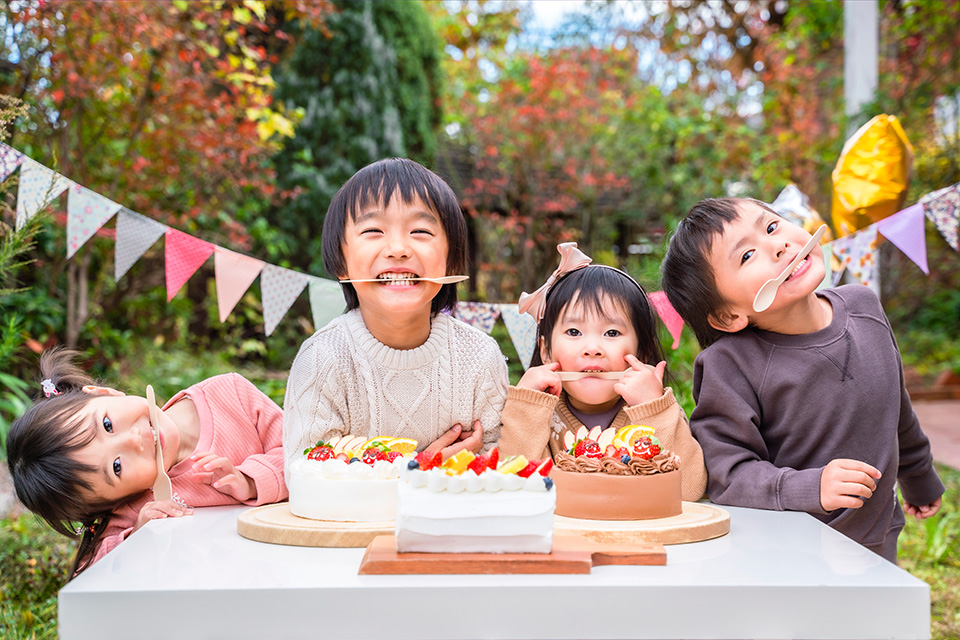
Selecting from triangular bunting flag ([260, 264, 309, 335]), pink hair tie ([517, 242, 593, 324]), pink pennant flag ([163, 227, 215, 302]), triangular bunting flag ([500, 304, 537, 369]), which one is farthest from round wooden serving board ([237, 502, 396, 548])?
pink pennant flag ([163, 227, 215, 302])

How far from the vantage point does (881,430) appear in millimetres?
1849

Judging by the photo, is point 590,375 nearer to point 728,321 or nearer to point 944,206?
point 728,321

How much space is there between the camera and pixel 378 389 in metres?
1.88

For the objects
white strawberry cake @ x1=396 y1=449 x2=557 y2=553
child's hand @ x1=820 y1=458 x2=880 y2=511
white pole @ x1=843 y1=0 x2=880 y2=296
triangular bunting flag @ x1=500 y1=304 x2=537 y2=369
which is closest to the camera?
white strawberry cake @ x1=396 y1=449 x2=557 y2=553

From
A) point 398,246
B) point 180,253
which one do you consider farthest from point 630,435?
point 180,253

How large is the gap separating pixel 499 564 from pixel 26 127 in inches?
196

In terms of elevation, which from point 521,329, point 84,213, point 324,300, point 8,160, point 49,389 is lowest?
point 49,389

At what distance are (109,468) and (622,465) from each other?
125 centimetres

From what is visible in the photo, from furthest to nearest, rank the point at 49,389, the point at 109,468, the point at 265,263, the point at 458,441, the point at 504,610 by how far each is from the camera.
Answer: the point at 265,263
the point at 49,389
the point at 458,441
the point at 109,468
the point at 504,610

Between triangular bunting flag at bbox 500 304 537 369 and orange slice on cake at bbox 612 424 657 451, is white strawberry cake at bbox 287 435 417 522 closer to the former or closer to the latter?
orange slice on cake at bbox 612 424 657 451

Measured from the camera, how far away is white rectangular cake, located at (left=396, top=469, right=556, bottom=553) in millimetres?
1222

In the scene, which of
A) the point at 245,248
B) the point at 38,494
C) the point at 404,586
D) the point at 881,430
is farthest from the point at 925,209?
the point at 245,248

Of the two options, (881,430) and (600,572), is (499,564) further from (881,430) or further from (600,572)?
(881,430)

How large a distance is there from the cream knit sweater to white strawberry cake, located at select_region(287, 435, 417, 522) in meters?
0.29
